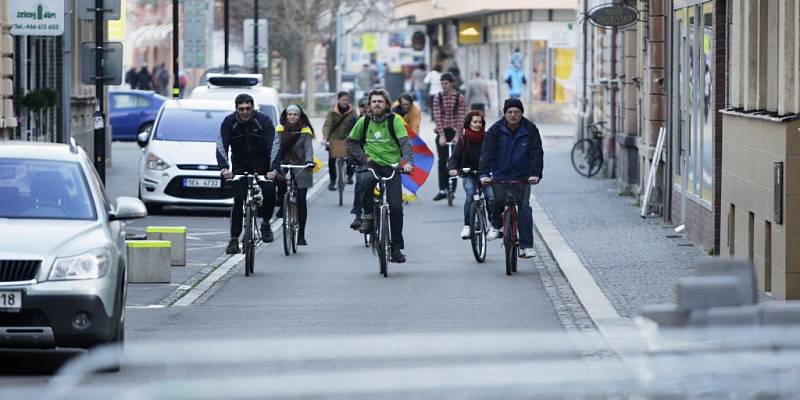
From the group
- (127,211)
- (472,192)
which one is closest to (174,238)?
(472,192)

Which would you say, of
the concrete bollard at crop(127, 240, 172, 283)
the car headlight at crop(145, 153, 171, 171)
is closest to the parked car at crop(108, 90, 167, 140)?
the car headlight at crop(145, 153, 171, 171)

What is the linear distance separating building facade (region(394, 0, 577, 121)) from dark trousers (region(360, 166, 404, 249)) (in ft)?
121

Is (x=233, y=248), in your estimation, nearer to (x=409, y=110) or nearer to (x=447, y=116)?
(x=447, y=116)

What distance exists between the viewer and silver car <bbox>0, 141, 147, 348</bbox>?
9836mm

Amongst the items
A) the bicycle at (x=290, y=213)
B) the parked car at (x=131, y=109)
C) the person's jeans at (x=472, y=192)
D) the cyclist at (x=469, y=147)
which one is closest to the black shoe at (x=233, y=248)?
the bicycle at (x=290, y=213)

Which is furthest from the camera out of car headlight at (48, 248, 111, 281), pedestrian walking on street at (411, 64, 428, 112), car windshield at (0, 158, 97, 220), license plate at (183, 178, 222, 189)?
pedestrian walking on street at (411, 64, 428, 112)

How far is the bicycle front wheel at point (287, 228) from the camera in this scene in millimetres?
18967

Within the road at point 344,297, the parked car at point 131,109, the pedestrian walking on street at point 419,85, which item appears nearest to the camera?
the road at point 344,297

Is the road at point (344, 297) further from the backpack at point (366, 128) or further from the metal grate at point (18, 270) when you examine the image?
the backpack at point (366, 128)

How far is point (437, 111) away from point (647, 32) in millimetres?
3815

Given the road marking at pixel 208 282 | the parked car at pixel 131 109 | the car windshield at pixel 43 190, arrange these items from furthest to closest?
the parked car at pixel 131 109 → the road marking at pixel 208 282 → the car windshield at pixel 43 190

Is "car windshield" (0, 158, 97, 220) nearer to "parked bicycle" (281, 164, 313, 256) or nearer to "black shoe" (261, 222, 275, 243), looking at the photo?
"black shoe" (261, 222, 275, 243)

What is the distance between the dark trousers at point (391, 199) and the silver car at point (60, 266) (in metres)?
6.40

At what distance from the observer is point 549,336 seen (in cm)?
484
